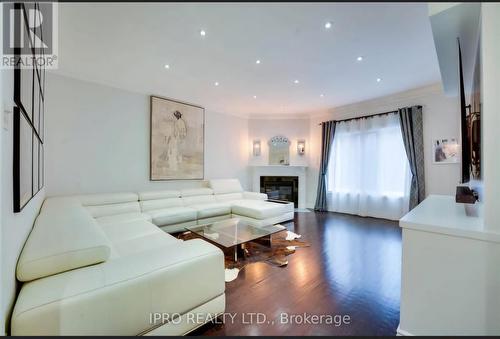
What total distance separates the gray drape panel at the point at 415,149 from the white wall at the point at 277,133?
7.62 ft

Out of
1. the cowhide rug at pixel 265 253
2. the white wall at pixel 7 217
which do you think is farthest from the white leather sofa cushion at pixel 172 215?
the white wall at pixel 7 217

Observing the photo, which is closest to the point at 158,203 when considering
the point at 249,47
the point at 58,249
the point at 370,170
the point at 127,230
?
the point at 127,230

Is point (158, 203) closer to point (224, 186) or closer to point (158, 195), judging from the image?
point (158, 195)

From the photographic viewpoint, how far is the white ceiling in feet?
6.43

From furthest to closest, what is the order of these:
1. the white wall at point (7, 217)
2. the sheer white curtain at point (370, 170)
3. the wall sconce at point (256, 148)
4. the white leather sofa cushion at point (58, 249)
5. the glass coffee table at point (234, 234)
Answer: the wall sconce at point (256, 148), the sheer white curtain at point (370, 170), the glass coffee table at point (234, 234), the white leather sofa cushion at point (58, 249), the white wall at point (7, 217)

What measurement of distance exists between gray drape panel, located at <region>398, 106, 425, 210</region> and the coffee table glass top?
305cm

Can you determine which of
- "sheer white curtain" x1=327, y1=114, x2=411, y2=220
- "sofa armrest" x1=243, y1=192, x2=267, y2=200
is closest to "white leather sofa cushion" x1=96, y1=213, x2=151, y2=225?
"sofa armrest" x1=243, y1=192, x2=267, y2=200

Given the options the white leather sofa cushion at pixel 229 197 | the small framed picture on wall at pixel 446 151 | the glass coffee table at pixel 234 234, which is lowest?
the glass coffee table at pixel 234 234

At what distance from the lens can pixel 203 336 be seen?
136 centimetres

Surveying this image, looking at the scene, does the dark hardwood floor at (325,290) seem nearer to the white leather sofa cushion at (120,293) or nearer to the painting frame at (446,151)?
the white leather sofa cushion at (120,293)

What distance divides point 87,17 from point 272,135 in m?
4.62

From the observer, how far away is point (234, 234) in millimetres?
2916

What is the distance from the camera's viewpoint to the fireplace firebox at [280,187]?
5926 millimetres

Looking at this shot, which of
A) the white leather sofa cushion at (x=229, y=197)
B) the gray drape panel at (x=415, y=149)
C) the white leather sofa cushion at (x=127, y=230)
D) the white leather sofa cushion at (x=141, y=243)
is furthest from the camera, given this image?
the white leather sofa cushion at (x=229, y=197)
